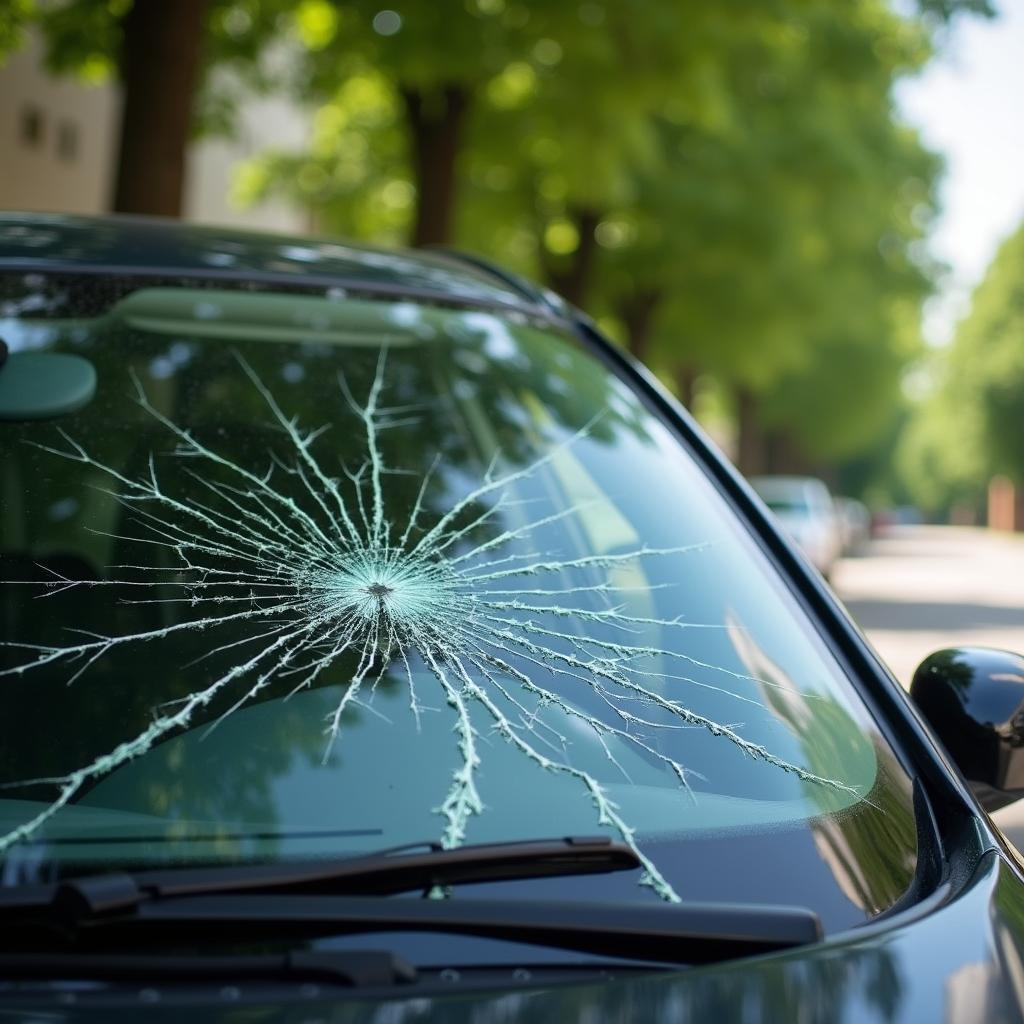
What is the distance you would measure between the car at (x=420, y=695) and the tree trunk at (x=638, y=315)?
22391mm

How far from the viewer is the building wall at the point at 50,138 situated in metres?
17.6

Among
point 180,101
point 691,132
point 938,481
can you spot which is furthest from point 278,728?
point 938,481

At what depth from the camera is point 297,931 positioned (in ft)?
4.35

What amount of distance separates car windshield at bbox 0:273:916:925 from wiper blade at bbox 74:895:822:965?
77 mm

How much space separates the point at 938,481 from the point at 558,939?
112915 millimetres

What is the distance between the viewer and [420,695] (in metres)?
1.71

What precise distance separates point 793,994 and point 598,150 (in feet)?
45.2

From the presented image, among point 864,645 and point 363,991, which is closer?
point 363,991

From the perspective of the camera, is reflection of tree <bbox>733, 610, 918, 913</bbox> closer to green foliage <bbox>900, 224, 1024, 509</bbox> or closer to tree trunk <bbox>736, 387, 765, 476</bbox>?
tree trunk <bbox>736, 387, 765, 476</bbox>

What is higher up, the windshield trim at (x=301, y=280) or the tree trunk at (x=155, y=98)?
the tree trunk at (x=155, y=98)

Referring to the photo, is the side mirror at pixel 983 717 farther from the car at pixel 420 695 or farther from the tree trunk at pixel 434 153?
the tree trunk at pixel 434 153

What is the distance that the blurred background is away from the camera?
469 inches

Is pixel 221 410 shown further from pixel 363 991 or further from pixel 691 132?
pixel 691 132

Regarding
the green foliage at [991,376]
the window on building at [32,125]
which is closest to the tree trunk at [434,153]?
the window on building at [32,125]
